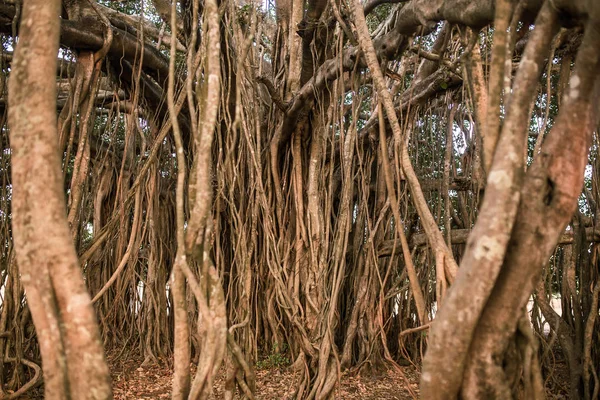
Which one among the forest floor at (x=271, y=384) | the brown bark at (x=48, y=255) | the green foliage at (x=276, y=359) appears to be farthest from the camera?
the green foliage at (x=276, y=359)

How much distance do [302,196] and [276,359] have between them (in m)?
1.28

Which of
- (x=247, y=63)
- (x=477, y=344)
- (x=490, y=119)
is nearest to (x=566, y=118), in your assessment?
(x=490, y=119)

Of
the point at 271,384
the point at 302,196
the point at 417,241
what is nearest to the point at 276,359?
the point at 271,384

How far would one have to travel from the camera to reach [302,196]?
4.15 meters

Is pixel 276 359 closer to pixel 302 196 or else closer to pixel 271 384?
pixel 271 384

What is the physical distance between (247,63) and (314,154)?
0.82 metres

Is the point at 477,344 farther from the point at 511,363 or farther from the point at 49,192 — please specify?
the point at 49,192

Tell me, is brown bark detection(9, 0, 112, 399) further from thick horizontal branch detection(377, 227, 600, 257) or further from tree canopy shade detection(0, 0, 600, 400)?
thick horizontal branch detection(377, 227, 600, 257)

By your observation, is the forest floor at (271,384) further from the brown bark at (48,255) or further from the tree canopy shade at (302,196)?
the brown bark at (48,255)

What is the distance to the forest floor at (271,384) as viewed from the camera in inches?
145

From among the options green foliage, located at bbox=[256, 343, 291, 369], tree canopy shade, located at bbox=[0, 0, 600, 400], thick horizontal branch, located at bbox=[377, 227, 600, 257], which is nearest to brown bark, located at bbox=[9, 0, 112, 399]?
tree canopy shade, located at bbox=[0, 0, 600, 400]

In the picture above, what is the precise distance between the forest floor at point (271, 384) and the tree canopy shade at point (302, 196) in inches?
6.1

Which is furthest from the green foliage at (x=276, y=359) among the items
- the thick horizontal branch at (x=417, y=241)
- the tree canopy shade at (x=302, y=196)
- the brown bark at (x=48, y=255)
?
the brown bark at (x=48, y=255)

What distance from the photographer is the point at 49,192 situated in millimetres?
1475
